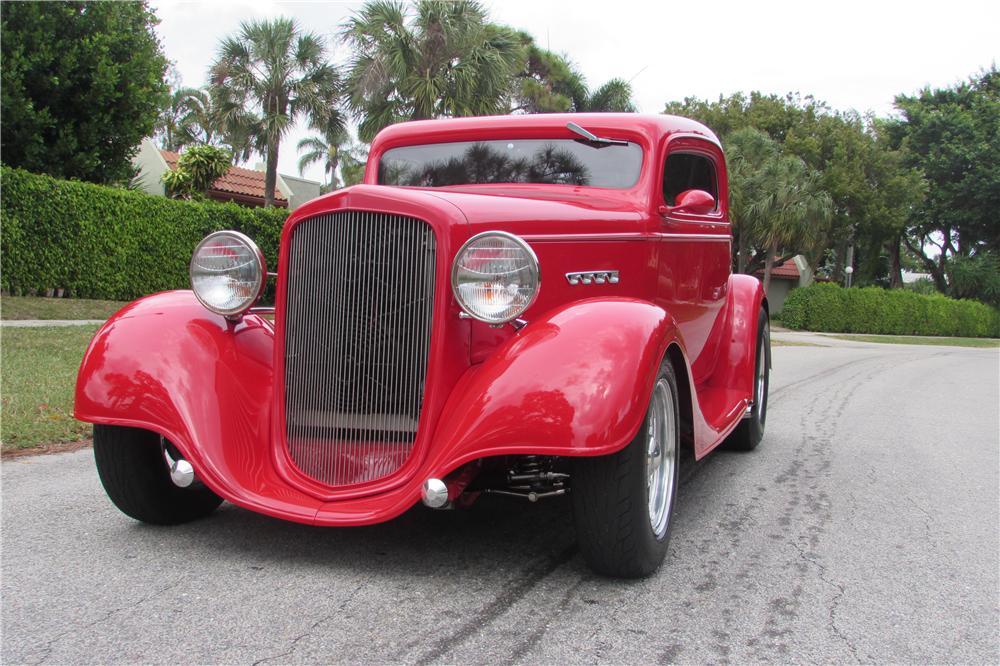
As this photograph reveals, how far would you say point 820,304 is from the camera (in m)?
32.6

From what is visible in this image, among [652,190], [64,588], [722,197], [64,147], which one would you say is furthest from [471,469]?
[64,147]

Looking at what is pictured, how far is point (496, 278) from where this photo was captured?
3.06 metres

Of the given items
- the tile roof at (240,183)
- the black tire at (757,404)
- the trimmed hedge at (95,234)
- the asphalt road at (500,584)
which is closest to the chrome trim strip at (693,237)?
the black tire at (757,404)

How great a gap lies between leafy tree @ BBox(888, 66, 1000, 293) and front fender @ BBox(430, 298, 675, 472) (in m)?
42.7

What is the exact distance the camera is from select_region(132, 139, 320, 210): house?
25.4m

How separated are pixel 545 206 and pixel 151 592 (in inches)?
82.3

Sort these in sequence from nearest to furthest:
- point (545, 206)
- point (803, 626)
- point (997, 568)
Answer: point (803, 626)
point (997, 568)
point (545, 206)

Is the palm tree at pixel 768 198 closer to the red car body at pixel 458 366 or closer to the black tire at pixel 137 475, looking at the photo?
the red car body at pixel 458 366

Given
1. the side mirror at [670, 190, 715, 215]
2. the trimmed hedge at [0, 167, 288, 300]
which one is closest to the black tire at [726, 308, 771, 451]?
the side mirror at [670, 190, 715, 215]

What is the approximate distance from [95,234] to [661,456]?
1386 cm

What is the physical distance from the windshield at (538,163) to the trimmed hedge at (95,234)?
11523 mm

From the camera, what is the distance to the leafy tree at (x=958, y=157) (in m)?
39.8

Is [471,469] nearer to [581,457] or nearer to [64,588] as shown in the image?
[581,457]

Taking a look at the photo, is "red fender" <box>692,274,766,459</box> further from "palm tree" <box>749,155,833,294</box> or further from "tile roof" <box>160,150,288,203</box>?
"palm tree" <box>749,155,833,294</box>
